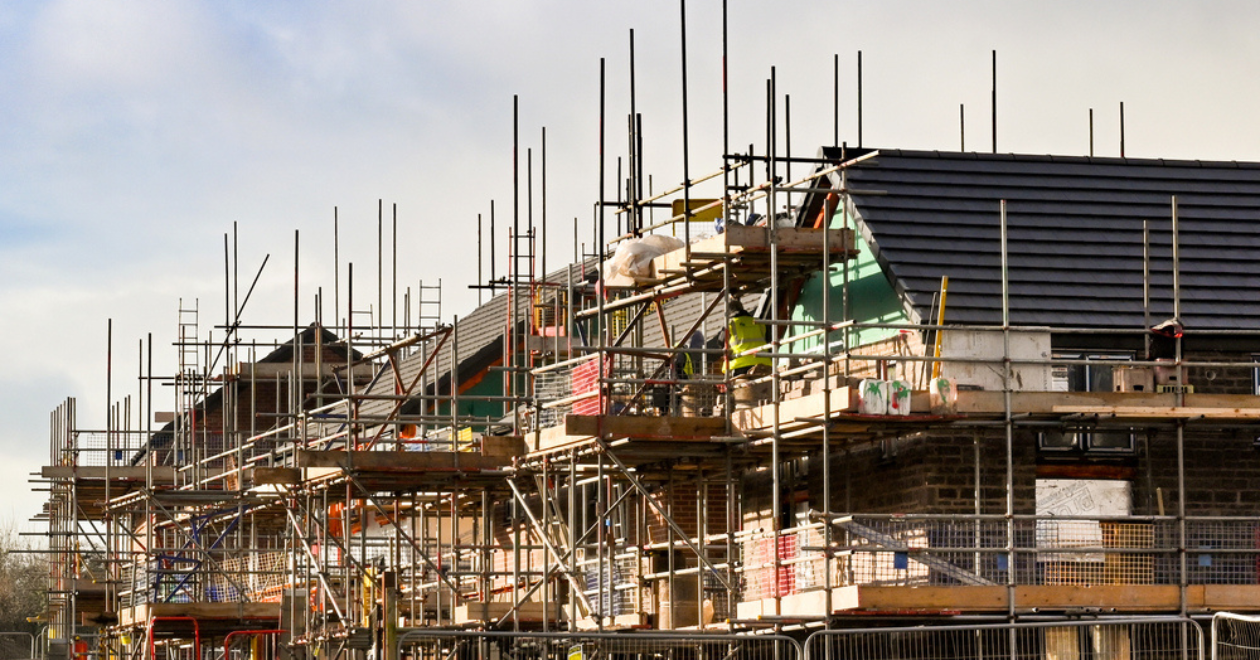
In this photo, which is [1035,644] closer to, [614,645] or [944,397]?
[944,397]

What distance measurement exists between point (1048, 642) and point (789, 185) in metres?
5.43

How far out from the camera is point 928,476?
21.7 m

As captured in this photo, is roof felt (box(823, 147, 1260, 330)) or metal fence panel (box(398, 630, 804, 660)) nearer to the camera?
metal fence panel (box(398, 630, 804, 660))

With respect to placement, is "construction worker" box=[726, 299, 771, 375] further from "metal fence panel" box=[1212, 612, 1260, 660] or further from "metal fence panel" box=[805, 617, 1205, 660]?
"metal fence panel" box=[1212, 612, 1260, 660]

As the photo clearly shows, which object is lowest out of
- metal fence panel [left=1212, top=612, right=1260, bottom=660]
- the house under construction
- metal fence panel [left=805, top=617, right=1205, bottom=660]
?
metal fence panel [left=805, top=617, right=1205, bottom=660]

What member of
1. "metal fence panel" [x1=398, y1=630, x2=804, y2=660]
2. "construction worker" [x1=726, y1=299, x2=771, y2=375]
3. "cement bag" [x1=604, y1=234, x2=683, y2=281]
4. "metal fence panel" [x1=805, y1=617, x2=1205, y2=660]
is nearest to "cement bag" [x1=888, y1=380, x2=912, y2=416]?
"metal fence panel" [x1=805, y1=617, x2=1205, y2=660]

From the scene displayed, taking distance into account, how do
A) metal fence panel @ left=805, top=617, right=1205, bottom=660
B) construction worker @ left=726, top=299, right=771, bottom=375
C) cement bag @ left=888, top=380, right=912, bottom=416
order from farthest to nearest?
construction worker @ left=726, top=299, right=771, bottom=375 → cement bag @ left=888, top=380, right=912, bottom=416 → metal fence panel @ left=805, top=617, right=1205, bottom=660

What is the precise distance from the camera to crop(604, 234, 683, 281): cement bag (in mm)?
23547

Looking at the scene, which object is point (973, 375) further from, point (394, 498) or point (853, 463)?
point (394, 498)

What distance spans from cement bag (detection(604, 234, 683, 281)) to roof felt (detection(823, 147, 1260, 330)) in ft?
7.17

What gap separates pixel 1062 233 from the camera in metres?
23.9

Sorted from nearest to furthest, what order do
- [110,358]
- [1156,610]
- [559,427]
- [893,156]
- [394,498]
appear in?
[1156,610] → [559,427] → [893,156] → [394,498] → [110,358]

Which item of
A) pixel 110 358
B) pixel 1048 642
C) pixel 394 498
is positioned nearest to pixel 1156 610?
pixel 1048 642

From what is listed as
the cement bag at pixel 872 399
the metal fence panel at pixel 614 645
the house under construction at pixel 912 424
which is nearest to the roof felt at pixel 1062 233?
the house under construction at pixel 912 424
